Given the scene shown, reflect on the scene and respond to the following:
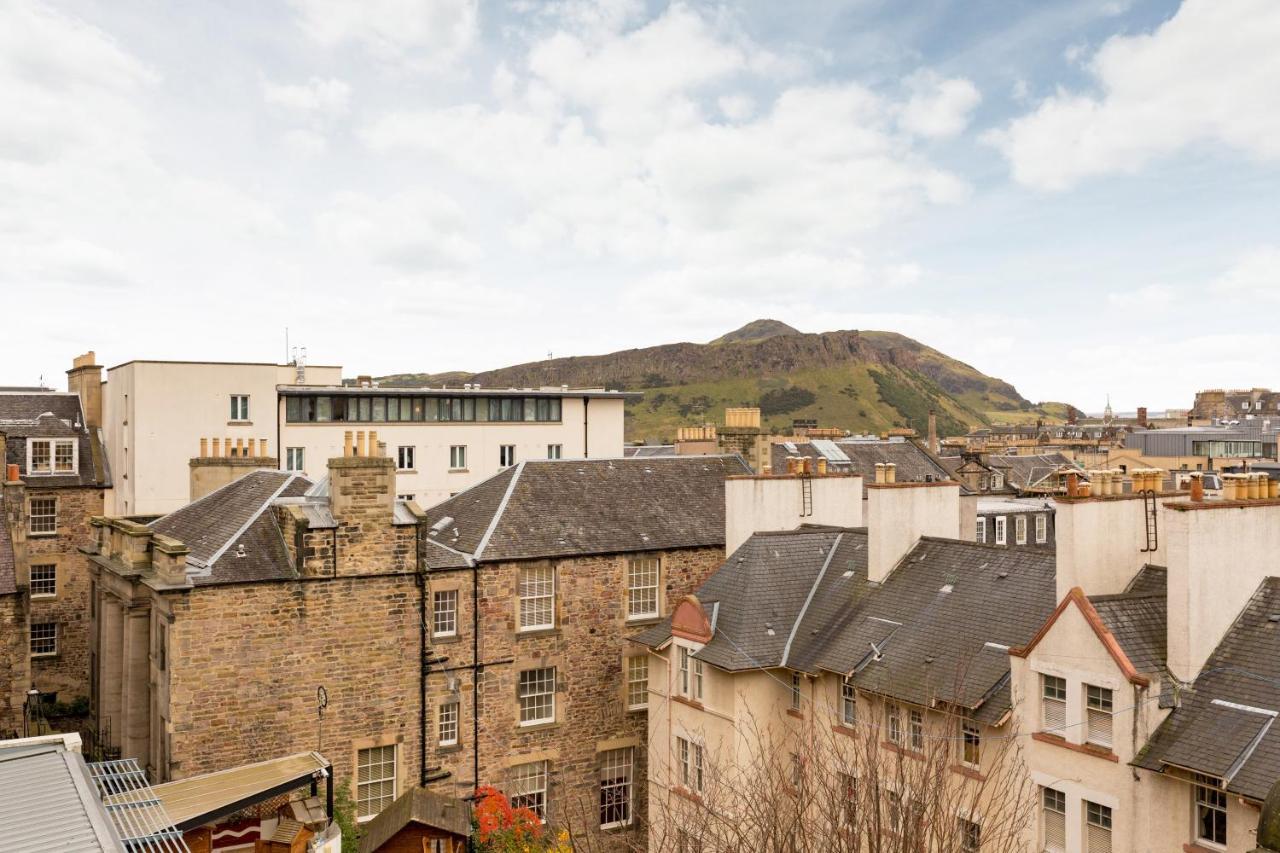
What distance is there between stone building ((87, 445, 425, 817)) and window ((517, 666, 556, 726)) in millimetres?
3199

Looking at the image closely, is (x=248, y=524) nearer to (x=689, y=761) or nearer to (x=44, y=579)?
(x=689, y=761)

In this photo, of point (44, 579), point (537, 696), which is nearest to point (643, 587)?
point (537, 696)

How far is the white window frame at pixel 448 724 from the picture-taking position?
26.6 m

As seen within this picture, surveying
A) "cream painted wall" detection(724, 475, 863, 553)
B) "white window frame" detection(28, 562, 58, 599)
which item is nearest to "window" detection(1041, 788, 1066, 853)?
"cream painted wall" detection(724, 475, 863, 553)

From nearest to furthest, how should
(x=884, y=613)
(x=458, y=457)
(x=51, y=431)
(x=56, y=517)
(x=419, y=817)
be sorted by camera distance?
(x=419, y=817) → (x=884, y=613) → (x=56, y=517) → (x=51, y=431) → (x=458, y=457)

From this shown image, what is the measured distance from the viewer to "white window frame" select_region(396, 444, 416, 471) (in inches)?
2270

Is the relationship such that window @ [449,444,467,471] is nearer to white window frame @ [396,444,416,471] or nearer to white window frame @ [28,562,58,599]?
white window frame @ [396,444,416,471]

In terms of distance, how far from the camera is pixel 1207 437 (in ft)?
319

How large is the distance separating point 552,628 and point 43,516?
28.0m

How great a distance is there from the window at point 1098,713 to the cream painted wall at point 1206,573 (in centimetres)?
134

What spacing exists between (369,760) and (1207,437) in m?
Answer: 97.8

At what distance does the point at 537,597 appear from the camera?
28141 mm

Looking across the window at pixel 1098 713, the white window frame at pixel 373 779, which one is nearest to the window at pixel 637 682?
the white window frame at pixel 373 779

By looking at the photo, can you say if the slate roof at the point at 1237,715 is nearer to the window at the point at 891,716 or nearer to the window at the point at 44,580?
the window at the point at 891,716
